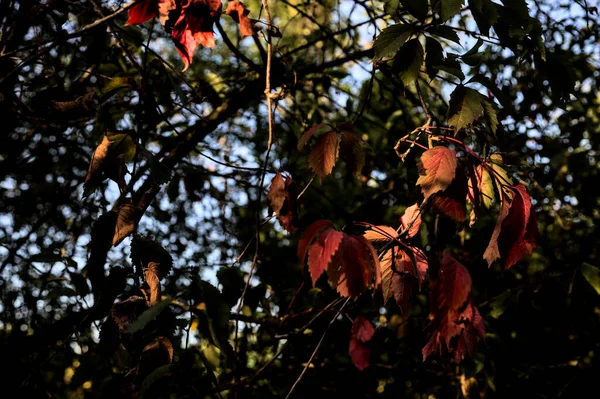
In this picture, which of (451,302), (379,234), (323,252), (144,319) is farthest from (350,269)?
(144,319)

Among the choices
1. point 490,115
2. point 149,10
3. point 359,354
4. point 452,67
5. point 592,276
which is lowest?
point 592,276

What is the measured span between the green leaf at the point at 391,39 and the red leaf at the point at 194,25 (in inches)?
18.7

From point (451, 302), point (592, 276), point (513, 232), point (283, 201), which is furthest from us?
point (592, 276)

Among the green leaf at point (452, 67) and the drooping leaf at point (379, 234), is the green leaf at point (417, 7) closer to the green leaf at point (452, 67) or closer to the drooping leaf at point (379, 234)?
the green leaf at point (452, 67)

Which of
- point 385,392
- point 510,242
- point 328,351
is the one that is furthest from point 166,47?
point 510,242

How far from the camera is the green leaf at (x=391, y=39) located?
5.08 ft

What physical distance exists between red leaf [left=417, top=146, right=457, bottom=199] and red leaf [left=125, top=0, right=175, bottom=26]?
0.84 metres

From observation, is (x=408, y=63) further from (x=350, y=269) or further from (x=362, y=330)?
(x=362, y=330)

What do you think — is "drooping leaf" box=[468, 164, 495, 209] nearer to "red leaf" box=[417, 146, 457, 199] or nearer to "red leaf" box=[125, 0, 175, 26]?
"red leaf" box=[417, 146, 457, 199]

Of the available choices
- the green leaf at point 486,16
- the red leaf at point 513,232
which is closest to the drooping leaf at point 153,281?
the red leaf at point 513,232

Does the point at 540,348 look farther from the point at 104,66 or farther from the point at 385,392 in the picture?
the point at 104,66

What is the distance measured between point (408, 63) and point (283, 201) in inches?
25.3

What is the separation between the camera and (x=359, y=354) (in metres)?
1.99

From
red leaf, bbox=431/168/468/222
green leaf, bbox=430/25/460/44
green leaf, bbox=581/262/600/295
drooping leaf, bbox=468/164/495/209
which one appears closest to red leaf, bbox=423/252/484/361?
red leaf, bbox=431/168/468/222
